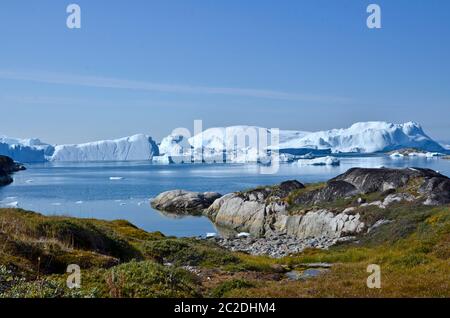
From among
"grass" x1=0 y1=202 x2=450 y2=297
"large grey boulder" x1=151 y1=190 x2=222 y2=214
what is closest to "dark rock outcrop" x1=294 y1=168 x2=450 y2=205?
"large grey boulder" x1=151 y1=190 x2=222 y2=214

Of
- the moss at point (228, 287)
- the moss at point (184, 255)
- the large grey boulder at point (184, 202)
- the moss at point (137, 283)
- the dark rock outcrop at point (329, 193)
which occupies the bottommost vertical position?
the large grey boulder at point (184, 202)

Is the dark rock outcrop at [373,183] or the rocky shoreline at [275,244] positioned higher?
the dark rock outcrop at [373,183]

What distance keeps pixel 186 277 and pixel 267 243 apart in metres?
42.9

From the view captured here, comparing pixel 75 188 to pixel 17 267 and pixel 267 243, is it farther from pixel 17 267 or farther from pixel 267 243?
pixel 17 267

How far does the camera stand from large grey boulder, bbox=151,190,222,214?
94.6 m

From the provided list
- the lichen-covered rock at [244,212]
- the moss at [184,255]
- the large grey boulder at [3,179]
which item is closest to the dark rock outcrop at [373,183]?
the lichen-covered rock at [244,212]

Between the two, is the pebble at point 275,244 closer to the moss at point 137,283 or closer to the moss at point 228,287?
the moss at point 228,287

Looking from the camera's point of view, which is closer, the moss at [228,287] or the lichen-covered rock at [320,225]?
the moss at [228,287]

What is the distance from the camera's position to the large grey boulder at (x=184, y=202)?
94.6 metres

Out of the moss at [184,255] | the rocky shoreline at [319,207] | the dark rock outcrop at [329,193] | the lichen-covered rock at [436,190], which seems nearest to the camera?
the moss at [184,255]

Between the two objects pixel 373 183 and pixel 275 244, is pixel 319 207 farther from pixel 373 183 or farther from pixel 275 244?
pixel 275 244

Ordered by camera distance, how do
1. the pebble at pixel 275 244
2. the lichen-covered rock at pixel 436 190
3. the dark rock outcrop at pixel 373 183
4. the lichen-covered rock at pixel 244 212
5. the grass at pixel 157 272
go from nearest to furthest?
the grass at pixel 157 272
the pebble at pixel 275 244
the lichen-covered rock at pixel 436 190
the dark rock outcrop at pixel 373 183
the lichen-covered rock at pixel 244 212

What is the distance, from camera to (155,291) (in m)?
12.1
